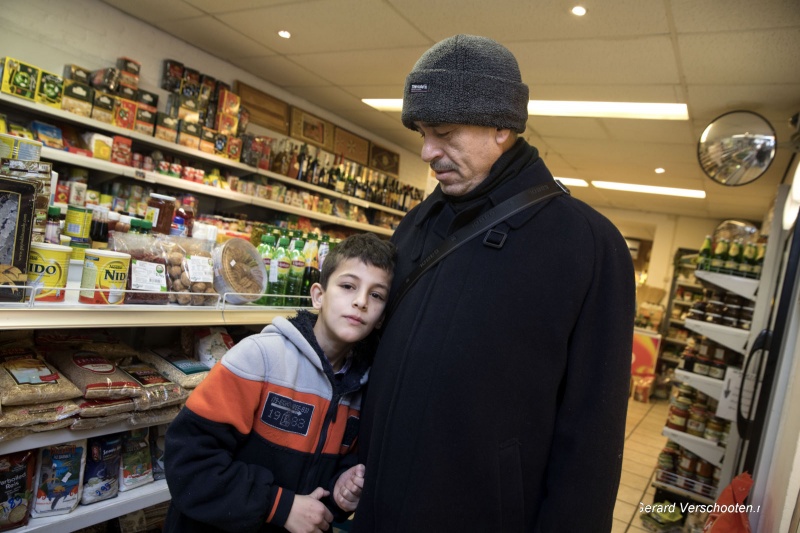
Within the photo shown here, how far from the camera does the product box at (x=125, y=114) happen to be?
154 inches

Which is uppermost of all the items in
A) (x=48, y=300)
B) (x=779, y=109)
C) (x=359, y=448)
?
(x=779, y=109)

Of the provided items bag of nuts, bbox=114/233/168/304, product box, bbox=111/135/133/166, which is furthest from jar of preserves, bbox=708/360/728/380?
product box, bbox=111/135/133/166

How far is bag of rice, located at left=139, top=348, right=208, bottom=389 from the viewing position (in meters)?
1.81

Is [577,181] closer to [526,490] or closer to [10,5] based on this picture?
[10,5]

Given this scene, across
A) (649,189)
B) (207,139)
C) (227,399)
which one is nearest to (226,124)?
(207,139)

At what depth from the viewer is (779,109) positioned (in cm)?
382

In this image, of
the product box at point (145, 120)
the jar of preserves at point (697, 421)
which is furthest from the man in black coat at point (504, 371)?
the product box at point (145, 120)

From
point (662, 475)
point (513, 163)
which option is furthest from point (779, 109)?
point (513, 163)

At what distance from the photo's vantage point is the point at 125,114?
12.9 feet

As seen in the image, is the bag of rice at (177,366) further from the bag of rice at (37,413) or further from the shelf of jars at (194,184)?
the shelf of jars at (194,184)

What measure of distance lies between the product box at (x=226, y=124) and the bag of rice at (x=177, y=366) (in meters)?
3.30

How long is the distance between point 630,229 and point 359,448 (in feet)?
40.2

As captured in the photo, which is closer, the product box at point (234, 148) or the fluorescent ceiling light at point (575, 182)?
the product box at point (234, 148)

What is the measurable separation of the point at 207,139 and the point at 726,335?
14.8ft
